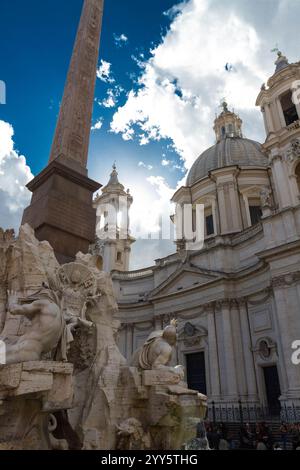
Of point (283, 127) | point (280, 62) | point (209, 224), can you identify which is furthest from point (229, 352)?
point (280, 62)

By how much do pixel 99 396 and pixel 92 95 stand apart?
7784 millimetres

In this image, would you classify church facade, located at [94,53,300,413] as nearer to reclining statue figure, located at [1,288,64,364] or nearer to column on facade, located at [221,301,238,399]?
column on facade, located at [221,301,238,399]

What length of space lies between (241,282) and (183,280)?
172 inches

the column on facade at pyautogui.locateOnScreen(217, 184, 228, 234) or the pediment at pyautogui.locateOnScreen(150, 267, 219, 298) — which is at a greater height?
the column on facade at pyautogui.locateOnScreen(217, 184, 228, 234)

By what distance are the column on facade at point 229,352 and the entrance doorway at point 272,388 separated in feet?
5.43

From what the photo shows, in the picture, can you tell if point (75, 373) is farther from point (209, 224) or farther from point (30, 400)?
point (209, 224)

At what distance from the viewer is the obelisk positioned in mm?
6957

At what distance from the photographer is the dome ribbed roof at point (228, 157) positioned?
99.7ft

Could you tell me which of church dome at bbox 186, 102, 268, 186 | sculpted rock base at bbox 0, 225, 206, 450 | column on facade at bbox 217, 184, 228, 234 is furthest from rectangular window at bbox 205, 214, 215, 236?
sculpted rock base at bbox 0, 225, 206, 450

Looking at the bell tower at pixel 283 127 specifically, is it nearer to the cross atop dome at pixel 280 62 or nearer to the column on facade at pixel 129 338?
the cross atop dome at pixel 280 62

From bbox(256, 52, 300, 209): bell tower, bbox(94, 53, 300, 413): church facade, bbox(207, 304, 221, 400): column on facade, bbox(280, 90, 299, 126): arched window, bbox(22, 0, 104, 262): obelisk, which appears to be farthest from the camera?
bbox(280, 90, 299, 126): arched window

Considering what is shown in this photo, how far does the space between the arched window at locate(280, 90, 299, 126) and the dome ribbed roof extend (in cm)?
701

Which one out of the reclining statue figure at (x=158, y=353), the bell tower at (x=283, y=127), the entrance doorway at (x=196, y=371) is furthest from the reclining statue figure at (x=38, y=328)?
the entrance doorway at (x=196, y=371)
